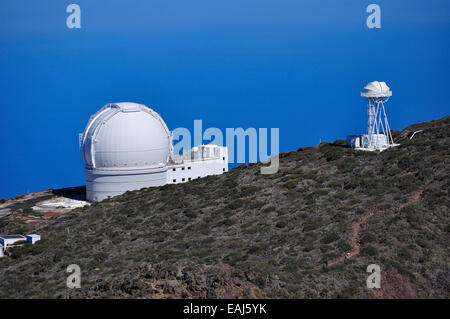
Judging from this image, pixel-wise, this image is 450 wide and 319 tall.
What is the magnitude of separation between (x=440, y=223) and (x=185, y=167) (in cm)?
3314

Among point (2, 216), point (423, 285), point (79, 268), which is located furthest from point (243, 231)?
point (2, 216)

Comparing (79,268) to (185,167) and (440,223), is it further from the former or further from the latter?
(185,167)

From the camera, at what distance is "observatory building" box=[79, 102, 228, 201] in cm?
5522

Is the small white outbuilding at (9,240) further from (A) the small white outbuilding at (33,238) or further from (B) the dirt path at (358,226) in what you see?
(B) the dirt path at (358,226)

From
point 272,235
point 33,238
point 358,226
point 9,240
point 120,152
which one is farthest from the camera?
point 120,152

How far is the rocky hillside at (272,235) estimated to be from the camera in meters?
25.7

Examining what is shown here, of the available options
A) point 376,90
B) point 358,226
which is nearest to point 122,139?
point 376,90

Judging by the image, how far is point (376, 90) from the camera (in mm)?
44344

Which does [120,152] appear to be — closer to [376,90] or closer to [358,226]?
[376,90]

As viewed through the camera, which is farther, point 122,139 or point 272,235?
point 122,139

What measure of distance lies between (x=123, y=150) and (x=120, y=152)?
0.29m

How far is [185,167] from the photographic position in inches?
2375

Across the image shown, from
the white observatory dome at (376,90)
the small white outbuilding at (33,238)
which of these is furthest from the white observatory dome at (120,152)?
the white observatory dome at (376,90)

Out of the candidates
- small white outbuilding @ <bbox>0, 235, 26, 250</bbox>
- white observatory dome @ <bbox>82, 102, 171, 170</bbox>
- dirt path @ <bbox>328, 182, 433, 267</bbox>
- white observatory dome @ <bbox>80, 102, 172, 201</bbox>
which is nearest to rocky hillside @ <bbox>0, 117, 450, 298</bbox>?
dirt path @ <bbox>328, 182, 433, 267</bbox>
